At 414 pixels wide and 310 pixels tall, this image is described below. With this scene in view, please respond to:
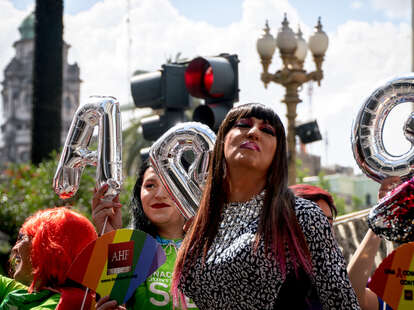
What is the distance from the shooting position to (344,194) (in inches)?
769

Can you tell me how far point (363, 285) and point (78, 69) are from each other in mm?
64976

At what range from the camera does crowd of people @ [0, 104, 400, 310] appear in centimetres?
199

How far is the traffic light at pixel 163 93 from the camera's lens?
5867 mm

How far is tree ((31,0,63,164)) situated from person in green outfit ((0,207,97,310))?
19.5 ft

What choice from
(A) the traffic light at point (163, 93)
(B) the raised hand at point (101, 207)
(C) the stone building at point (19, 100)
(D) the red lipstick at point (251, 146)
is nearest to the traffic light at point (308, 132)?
(A) the traffic light at point (163, 93)

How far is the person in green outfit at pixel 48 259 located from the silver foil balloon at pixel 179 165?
38cm

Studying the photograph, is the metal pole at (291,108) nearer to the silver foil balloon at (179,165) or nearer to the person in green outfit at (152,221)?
the person in green outfit at (152,221)

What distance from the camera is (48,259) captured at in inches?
101

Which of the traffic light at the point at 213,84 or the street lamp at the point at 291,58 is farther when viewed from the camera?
the street lamp at the point at 291,58

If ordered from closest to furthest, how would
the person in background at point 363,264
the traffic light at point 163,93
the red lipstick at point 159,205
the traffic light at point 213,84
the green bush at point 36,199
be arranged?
the person in background at point 363,264, the red lipstick at point 159,205, the traffic light at point 213,84, the traffic light at point 163,93, the green bush at point 36,199

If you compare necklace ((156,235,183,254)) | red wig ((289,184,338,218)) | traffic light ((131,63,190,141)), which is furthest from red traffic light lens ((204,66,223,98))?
necklace ((156,235,183,254))

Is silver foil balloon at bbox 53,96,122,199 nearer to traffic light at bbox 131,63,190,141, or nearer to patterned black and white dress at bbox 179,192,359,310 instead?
patterned black and white dress at bbox 179,192,359,310

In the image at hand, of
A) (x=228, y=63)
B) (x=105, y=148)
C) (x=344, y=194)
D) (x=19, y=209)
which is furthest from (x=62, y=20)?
(x=344, y=194)

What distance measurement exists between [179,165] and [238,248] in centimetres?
76
